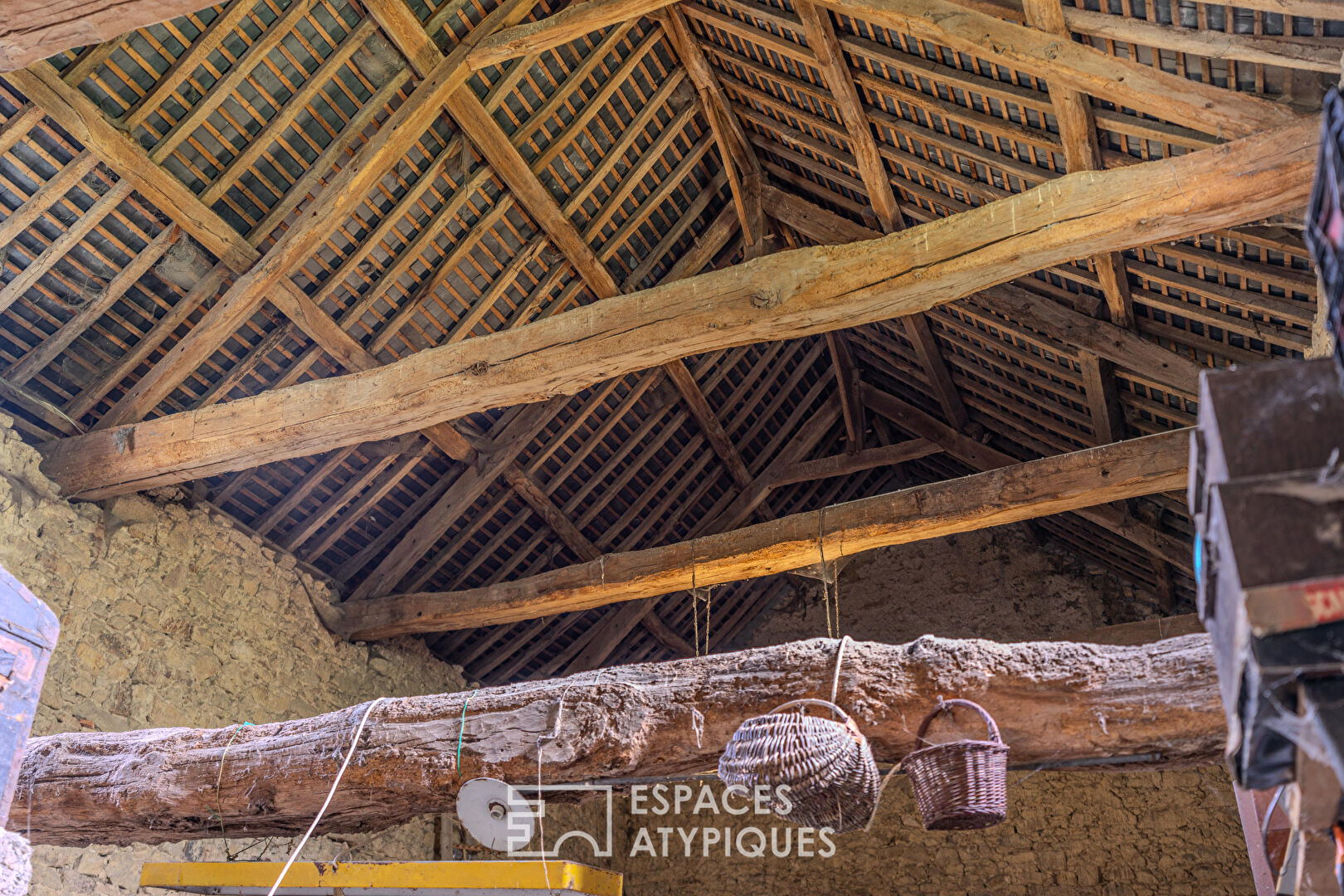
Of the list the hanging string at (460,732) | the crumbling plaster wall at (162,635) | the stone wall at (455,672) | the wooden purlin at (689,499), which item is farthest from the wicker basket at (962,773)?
the wooden purlin at (689,499)

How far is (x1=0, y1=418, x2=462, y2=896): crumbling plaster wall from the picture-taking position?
4.36m

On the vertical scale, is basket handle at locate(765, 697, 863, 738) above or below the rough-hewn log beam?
below

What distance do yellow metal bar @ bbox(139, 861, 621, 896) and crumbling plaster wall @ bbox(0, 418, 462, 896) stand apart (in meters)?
1.61

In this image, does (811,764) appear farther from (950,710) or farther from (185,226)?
(185,226)

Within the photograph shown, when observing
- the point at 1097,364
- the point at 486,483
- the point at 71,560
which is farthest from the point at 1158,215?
the point at 71,560

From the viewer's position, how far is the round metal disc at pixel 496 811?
8.66ft

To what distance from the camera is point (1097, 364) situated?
476 centimetres

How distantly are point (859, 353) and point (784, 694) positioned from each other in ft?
16.2

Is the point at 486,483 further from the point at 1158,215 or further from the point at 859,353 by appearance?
the point at 1158,215

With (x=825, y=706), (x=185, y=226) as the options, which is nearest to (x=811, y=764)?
(x=825, y=706)

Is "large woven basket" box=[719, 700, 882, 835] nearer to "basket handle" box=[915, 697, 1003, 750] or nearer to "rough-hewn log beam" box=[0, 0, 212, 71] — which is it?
"basket handle" box=[915, 697, 1003, 750]

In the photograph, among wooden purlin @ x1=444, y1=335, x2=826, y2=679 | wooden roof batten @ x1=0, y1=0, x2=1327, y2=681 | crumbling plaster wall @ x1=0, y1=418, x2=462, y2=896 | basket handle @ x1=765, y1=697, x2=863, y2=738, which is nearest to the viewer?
basket handle @ x1=765, y1=697, x2=863, y2=738

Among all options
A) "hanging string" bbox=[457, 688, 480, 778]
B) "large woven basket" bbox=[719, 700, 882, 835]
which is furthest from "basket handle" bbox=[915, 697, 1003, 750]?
"hanging string" bbox=[457, 688, 480, 778]

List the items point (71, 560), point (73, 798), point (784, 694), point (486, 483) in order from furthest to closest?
point (486, 483) → point (71, 560) → point (73, 798) → point (784, 694)
